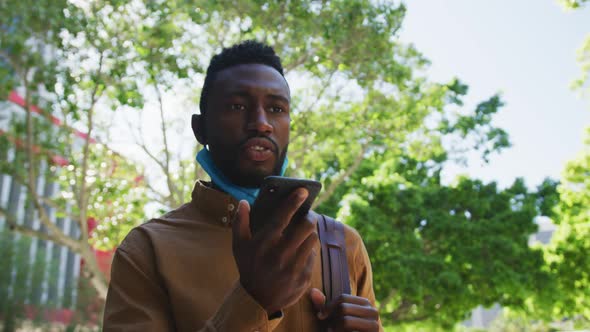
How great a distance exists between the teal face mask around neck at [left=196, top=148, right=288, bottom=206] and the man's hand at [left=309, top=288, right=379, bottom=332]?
0.37 metres

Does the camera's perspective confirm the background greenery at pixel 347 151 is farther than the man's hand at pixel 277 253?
Yes

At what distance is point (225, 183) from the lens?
1660 millimetres

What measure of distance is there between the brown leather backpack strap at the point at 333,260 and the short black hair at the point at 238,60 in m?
0.53

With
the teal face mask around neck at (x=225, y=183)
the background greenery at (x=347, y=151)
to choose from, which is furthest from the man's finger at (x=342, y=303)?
the background greenery at (x=347, y=151)

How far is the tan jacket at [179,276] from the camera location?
141 centimetres

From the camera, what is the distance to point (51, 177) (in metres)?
11.4

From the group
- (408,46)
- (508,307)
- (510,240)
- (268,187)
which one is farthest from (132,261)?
(508,307)

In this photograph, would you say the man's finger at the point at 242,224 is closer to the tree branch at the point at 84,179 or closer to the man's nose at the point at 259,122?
the man's nose at the point at 259,122

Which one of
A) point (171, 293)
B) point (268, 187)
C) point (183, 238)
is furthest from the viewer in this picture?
point (183, 238)

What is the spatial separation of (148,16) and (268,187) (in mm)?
8618

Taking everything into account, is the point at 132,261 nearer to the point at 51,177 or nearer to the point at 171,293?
the point at 171,293

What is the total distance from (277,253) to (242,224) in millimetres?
90

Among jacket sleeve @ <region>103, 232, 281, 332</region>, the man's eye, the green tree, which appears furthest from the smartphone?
the green tree

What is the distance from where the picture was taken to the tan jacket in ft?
4.62
